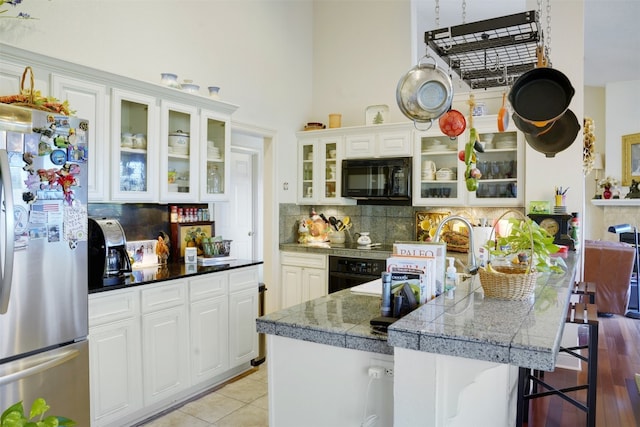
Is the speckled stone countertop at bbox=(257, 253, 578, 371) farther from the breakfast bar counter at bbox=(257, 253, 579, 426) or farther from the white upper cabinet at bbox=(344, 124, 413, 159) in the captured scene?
the white upper cabinet at bbox=(344, 124, 413, 159)

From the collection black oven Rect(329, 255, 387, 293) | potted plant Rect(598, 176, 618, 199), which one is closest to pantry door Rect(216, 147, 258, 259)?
black oven Rect(329, 255, 387, 293)

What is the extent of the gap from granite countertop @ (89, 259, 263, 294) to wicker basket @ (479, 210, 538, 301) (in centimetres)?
204

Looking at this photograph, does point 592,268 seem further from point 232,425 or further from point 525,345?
point 525,345

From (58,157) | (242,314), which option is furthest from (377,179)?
(58,157)

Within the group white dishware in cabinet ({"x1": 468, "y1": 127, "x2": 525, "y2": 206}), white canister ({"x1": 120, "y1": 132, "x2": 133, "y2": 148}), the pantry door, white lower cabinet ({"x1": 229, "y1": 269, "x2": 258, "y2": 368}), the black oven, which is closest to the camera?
white canister ({"x1": 120, "y1": 132, "x2": 133, "y2": 148})

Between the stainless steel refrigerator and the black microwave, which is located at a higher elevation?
the black microwave

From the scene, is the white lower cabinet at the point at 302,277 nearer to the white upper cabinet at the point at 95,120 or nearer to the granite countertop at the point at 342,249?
the granite countertop at the point at 342,249

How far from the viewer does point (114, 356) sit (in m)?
2.63

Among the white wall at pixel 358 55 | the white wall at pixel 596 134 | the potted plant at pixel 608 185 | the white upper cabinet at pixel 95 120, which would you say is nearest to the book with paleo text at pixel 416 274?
the white upper cabinet at pixel 95 120

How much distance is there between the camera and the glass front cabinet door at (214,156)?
358 centimetres

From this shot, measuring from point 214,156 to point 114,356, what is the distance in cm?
176

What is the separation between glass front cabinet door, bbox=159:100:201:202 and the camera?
3.26 m

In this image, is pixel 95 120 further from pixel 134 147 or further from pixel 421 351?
pixel 421 351

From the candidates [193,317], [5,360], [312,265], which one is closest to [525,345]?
[5,360]
